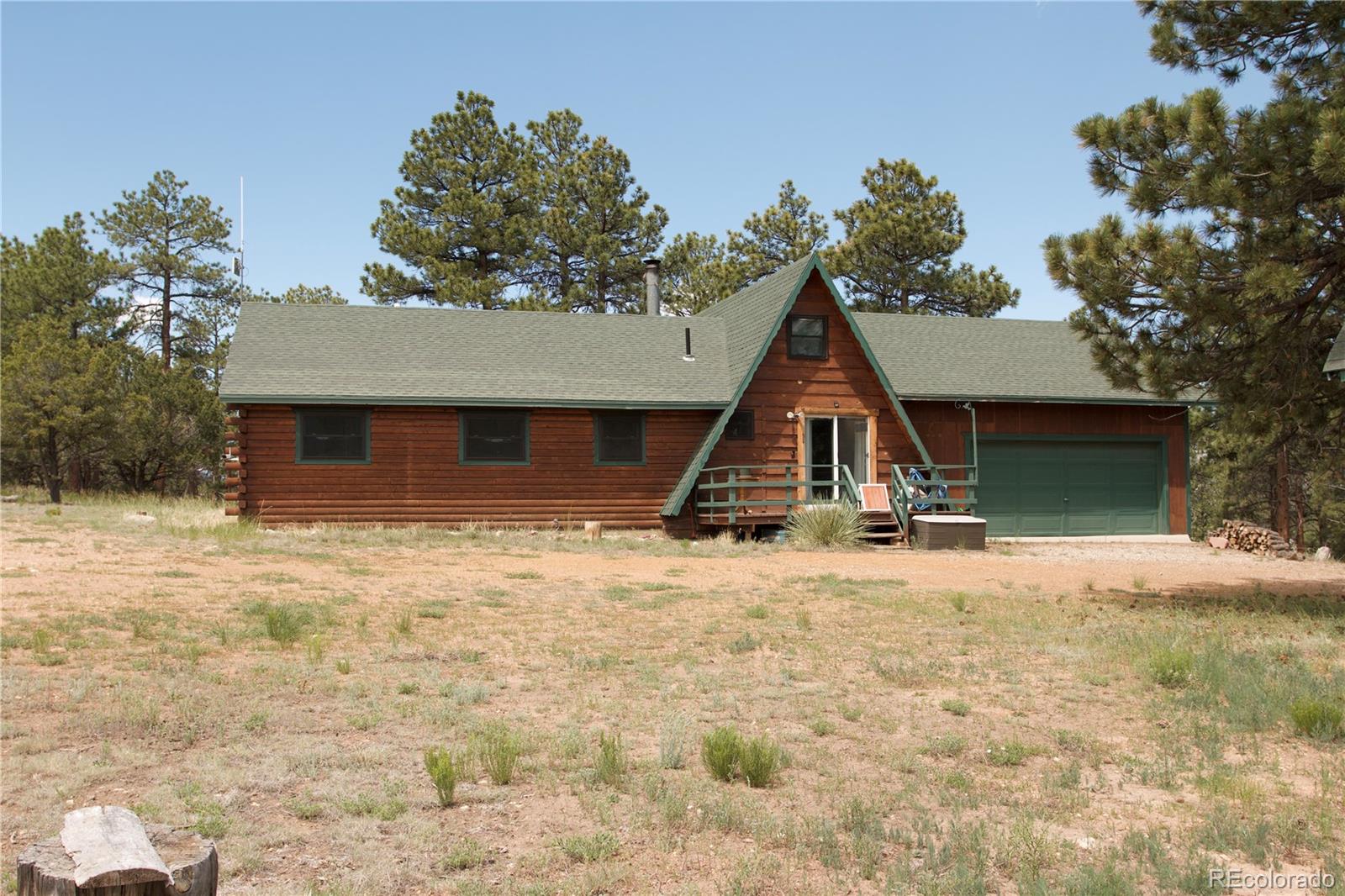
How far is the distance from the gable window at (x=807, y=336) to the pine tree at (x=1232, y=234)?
11.0 metres

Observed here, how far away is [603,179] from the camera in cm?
4053

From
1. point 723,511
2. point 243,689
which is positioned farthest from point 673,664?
point 723,511

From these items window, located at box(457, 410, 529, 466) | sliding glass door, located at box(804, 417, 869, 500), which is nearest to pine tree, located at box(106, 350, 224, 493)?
window, located at box(457, 410, 529, 466)

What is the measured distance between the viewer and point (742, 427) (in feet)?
76.8

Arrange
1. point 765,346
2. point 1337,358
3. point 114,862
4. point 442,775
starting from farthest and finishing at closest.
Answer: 1. point 765,346
2. point 1337,358
3. point 442,775
4. point 114,862

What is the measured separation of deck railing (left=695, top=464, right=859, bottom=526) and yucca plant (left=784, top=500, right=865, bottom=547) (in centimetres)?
72

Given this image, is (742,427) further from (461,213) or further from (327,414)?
(461,213)

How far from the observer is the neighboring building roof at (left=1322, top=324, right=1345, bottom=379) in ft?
35.1

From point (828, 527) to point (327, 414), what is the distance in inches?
417

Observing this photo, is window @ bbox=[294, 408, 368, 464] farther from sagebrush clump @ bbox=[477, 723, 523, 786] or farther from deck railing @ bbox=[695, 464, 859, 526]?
sagebrush clump @ bbox=[477, 723, 523, 786]

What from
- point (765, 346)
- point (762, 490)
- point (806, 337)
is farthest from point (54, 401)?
point (806, 337)

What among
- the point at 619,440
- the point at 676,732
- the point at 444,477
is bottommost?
the point at 676,732

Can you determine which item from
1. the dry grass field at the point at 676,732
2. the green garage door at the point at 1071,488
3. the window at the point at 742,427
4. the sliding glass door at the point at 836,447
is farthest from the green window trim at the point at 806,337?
the dry grass field at the point at 676,732

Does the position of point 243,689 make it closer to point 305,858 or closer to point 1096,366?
point 305,858
